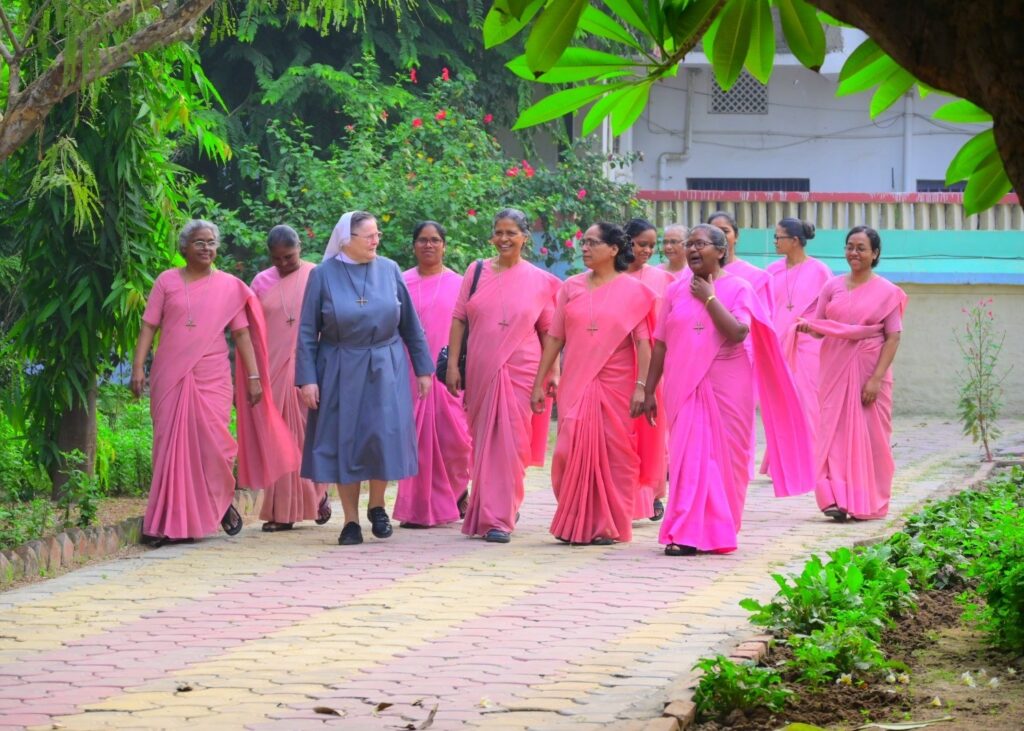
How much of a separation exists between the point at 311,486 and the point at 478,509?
1.46 meters

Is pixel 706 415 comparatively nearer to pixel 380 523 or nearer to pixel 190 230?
pixel 380 523

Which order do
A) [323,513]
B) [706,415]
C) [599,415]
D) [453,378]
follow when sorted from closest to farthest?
[706,415], [599,415], [453,378], [323,513]

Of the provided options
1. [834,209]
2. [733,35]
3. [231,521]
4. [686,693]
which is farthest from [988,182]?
[834,209]

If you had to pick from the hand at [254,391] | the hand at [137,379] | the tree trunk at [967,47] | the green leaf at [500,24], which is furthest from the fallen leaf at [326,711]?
the hand at [254,391]

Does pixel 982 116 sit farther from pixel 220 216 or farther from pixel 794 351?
pixel 220 216

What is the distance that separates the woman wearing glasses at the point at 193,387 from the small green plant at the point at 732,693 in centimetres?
579

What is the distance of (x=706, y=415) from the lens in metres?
10.3

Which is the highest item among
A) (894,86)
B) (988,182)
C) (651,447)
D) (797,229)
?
(797,229)

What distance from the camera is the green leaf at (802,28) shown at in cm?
397

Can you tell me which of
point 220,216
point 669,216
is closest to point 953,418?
point 669,216

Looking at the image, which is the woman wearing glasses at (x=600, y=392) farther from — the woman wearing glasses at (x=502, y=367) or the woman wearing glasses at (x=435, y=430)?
the woman wearing glasses at (x=435, y=430)

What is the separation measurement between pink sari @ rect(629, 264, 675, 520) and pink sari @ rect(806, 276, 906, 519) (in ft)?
3.82

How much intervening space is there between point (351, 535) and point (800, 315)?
5114mm

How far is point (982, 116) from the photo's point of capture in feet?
13.3
